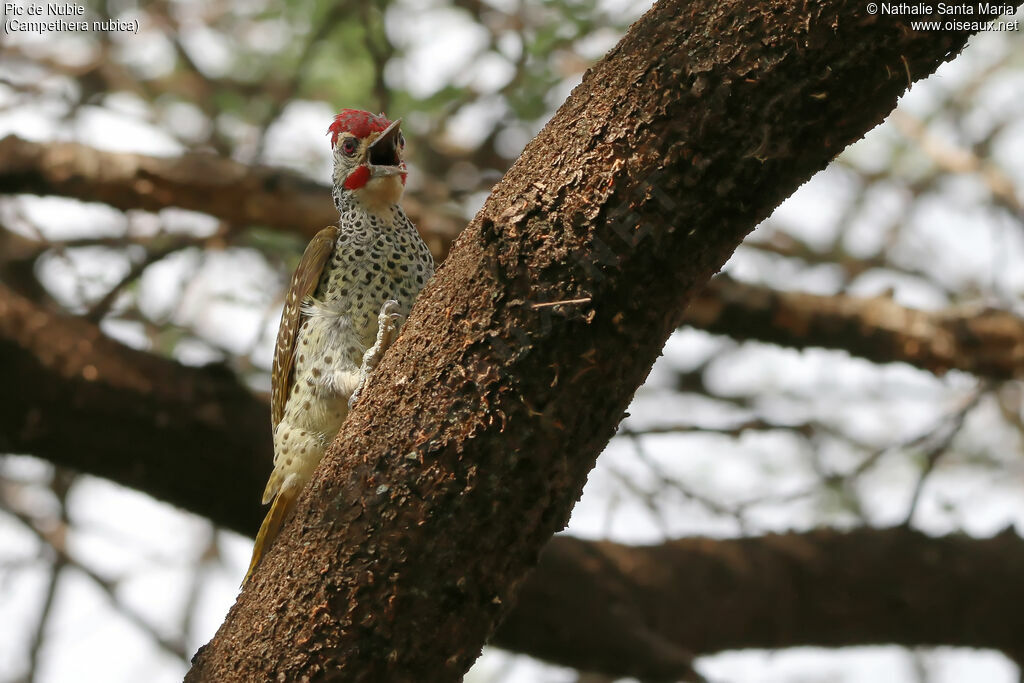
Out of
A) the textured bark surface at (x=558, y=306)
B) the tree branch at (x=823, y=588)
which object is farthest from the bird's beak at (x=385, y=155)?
the tree branch at (x=823, y=588)

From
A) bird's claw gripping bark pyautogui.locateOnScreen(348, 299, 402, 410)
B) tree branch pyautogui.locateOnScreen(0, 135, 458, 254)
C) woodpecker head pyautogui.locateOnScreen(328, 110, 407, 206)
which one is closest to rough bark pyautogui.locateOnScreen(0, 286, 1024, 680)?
tree branch pyautogui.locateOnScreen(0, 135, 458, 254)

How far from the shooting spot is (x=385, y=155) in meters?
4.04

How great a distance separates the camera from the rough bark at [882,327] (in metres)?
5.00

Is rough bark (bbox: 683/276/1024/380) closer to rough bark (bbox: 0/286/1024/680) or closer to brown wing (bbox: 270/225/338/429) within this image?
rough bark (bbox: 0/286/1024/680)

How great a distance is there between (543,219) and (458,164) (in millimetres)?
4128

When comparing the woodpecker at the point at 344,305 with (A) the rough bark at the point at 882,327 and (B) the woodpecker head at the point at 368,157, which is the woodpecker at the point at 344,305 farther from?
(A) the rough bark at the point at 882,327

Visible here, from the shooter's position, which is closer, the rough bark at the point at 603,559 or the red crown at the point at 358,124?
the red crown at the point at 358,124

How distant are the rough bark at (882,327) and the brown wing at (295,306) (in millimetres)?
2018

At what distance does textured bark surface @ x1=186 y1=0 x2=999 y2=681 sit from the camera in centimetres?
195

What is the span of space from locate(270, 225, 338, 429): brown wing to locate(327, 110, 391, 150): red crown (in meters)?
0.48

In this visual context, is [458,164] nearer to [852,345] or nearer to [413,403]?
[852,345]

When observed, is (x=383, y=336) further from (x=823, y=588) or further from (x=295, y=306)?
(x=823, y=588)

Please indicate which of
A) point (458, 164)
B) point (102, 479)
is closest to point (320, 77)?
point (458, 164)

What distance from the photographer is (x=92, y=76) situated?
6570mm
